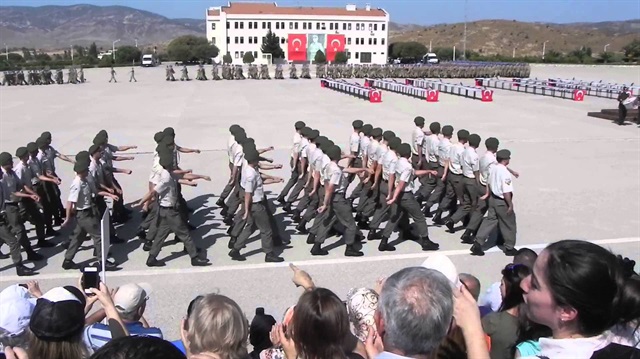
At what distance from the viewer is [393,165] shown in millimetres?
8961

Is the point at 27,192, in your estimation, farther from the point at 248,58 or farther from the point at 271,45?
the point at 271,45

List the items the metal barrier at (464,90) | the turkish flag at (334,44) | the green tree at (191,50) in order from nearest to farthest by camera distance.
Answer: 1. the metal barrier at (464,90)
2. the green tree at (191,50)
3. the turkish flag at (334,44)

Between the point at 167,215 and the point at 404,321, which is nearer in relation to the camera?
the point at 404,321

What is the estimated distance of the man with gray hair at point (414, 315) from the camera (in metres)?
2.48

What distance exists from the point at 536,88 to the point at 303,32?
187 ft

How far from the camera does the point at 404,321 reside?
248cm

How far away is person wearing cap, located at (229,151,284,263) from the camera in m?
8.09

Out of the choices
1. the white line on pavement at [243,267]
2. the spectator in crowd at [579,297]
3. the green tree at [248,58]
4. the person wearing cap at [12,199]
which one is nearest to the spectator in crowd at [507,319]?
the spectator in crowd at [579,297]

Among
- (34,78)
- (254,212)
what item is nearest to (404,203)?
(254,212)

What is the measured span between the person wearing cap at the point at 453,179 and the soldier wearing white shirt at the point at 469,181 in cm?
12

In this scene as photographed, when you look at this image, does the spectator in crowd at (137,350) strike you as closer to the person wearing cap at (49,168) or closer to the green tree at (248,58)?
the person wearing cap at (49,168)

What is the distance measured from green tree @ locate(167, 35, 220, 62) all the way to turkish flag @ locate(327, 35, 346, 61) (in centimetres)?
1538

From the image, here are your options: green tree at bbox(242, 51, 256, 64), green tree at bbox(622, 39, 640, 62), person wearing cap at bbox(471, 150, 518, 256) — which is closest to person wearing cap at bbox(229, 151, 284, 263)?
person wearing cap at bbox(471, 150, 518, 256)

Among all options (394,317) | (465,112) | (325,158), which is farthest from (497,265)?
(465,112)
